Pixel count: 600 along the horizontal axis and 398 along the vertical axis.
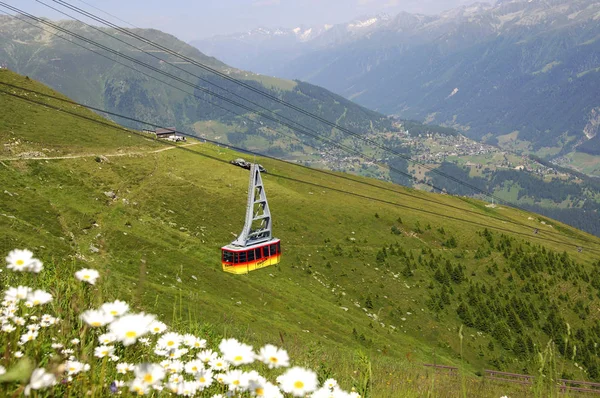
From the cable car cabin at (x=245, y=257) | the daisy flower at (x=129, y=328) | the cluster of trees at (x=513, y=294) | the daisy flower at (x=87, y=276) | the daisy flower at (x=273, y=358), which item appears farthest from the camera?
the cluster of trees at (x=513, y=294)

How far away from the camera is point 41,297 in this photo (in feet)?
10.2

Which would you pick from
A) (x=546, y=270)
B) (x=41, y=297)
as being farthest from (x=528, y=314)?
(x=41, y=297)

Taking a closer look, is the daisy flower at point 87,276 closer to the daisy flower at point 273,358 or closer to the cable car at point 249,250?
the daisy flower at point 273,358

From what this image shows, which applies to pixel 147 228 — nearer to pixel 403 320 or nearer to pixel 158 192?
pixel 158 192

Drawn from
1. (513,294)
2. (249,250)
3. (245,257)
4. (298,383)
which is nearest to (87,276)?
(298,383)

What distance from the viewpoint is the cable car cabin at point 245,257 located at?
4644 cm

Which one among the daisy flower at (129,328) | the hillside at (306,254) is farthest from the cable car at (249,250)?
the daisy flower at (129,328)

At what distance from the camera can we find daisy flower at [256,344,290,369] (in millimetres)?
2895

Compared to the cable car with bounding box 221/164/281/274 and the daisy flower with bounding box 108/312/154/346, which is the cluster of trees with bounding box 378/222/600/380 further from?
the daisy flower with bounding box 108/312/154/346

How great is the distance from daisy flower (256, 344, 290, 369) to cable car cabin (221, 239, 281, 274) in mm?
43815

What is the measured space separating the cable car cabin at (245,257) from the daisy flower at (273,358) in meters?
43.8

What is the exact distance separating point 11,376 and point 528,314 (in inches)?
3224

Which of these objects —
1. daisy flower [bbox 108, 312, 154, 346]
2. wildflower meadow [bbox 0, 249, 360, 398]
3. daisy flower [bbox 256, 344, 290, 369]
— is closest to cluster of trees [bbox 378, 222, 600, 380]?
wildflower meadow [bbox 0, 249, 360, 398]

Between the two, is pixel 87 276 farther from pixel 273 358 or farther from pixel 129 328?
pixel 273 358
